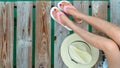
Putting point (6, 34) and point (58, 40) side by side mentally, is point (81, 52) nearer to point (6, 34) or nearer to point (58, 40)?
point (58, 40)

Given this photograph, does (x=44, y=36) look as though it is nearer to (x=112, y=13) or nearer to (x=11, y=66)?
(x=11, y=66)

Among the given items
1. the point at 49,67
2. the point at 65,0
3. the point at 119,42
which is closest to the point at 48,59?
the point at 49,67

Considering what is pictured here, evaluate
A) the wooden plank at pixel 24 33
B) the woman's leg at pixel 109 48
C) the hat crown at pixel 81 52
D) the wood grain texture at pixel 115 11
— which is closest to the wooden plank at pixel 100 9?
the wood grain texture at pixel 115 11

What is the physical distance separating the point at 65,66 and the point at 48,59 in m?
0.15

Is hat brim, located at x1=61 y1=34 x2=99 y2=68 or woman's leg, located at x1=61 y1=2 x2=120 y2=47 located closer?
woman's leg, located at x1=61 y1=2 x2=120 y2=47

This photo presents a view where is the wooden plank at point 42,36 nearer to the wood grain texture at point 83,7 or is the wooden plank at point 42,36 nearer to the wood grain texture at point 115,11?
the wood grain texture at point 83,7

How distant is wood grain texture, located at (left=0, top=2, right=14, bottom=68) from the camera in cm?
234

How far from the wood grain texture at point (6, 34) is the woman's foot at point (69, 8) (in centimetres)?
41

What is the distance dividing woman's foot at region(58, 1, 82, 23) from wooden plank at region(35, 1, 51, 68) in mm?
114

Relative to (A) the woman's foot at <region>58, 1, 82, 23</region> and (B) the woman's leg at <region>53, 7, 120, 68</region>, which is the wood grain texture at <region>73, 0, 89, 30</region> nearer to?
(A) the woman's foot at <region>58, 1, 82, 23</region>

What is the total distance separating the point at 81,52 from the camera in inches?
90.0

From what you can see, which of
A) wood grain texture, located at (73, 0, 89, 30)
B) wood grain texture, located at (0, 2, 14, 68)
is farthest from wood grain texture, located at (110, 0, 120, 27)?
wood grain texture, located at (0, 2, 14, 68)

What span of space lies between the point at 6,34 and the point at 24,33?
0.14 meters

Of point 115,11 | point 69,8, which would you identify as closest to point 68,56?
point 69,8
